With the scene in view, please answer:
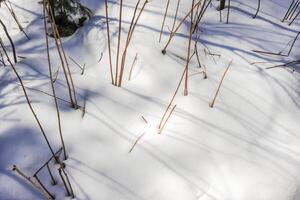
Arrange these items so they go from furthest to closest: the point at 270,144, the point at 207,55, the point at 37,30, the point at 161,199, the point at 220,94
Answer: the point at 37,30 < the point at 207,55 < the point at 220,94 < the point at 270,144 < the point at 161,199

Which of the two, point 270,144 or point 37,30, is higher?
point 37,30

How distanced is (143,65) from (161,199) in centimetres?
61

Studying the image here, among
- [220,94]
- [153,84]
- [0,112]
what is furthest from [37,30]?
[220,94]

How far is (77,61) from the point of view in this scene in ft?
4.75

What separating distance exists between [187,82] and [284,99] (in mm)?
404

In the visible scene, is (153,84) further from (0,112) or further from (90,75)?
(0,112)

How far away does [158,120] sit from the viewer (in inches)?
48.7

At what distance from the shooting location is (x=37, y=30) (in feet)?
5.46

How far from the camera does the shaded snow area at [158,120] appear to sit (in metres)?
1.06

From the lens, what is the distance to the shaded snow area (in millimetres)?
1062

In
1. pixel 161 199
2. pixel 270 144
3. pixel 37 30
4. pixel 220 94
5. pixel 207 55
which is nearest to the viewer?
pixel 161 199

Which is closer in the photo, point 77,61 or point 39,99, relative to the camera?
point 39,99

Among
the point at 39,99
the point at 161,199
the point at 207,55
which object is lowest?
the point at 161,199

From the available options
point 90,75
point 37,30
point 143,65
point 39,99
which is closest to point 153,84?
point 143,65
